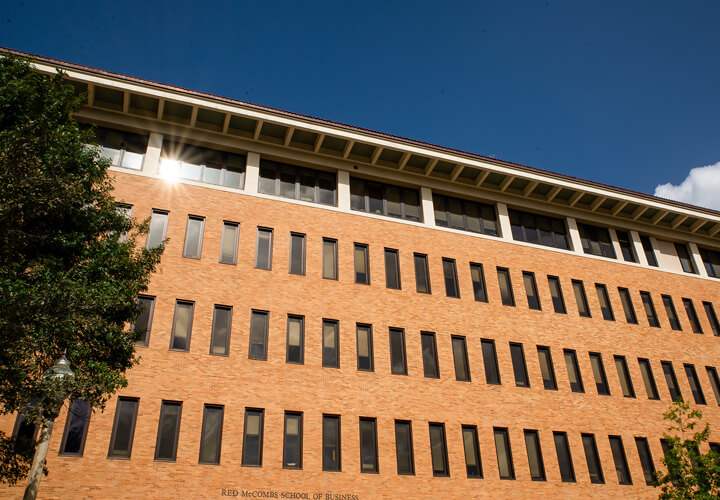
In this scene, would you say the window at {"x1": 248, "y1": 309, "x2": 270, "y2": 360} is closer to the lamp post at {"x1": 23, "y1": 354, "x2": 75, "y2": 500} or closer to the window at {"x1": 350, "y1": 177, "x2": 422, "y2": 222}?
the window at {"x1": 350, "y1": 177, "x2": 422, "y2": 222}

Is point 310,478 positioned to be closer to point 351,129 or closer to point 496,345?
point 496,345

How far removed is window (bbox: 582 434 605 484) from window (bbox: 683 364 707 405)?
7197 millimetres

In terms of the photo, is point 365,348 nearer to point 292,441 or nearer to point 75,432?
point 292,441

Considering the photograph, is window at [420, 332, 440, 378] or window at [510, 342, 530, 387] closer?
window at [420, 332, 440, 378]

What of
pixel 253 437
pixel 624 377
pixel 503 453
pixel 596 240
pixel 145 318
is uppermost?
pixel 596 240

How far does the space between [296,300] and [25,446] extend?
11.0 m

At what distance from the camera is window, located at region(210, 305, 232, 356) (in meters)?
21.4

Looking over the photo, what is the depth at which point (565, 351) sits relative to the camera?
2689 cm

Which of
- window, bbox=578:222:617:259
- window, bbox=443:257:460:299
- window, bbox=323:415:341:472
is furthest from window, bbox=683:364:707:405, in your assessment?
window, bbox=323:415:341:472

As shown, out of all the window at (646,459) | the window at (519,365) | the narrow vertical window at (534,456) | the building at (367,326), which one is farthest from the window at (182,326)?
the window at (646,459)

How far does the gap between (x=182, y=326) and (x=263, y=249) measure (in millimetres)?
4574

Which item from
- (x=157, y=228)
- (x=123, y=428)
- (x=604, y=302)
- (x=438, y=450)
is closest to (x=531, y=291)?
(x=604, y=302)

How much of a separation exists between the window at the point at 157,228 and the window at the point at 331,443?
29.8 feet

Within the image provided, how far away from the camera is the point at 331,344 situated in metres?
23.0
